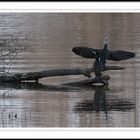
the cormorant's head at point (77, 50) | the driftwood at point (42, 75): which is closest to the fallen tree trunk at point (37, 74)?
the driftwood at point (42, 75)

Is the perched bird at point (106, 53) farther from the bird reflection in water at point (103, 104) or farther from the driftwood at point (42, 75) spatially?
the bird reflection in water at point (103, 104)

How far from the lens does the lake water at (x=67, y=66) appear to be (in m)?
42.4

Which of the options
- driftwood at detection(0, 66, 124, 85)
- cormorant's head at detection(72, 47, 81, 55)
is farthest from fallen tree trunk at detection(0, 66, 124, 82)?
cormorant's head at detection(72, 47, 81, 55)

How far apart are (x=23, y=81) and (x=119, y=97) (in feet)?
2.06

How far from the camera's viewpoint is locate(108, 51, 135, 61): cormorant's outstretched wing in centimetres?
4238

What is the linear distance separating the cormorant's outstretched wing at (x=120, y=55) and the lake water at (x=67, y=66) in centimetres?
4

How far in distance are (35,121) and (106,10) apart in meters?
0.85

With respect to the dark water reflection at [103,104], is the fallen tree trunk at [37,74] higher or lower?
higher

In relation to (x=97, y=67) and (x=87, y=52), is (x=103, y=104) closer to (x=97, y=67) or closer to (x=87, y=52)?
(x=97, y=67)

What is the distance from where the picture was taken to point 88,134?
42.4m

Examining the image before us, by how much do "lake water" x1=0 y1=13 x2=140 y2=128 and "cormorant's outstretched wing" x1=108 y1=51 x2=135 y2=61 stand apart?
0.15ft

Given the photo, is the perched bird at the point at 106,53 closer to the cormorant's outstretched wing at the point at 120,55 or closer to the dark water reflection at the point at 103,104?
the cormorant's outstretched wing at the point at 120,55

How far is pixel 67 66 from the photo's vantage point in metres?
42.4

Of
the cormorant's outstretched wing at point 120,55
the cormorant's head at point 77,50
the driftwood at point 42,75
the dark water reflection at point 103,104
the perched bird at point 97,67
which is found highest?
the cormorant's head at point 77,50
